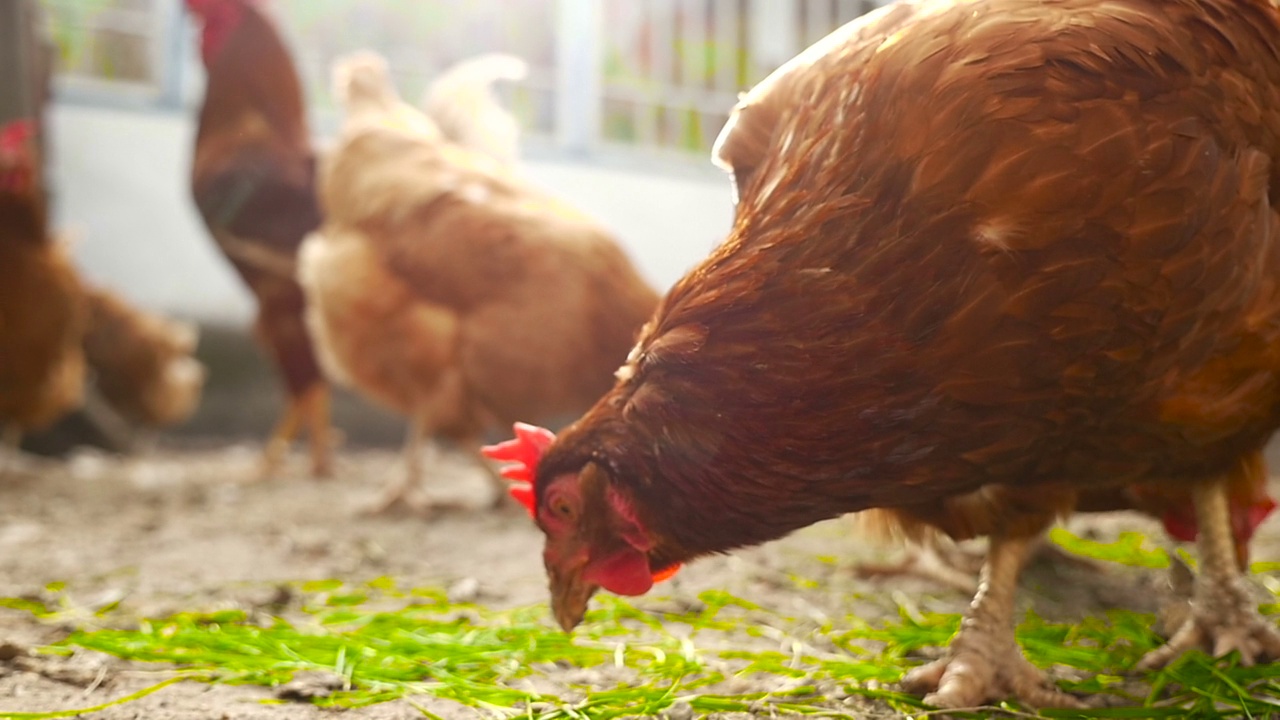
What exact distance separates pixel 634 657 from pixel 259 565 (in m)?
1.33

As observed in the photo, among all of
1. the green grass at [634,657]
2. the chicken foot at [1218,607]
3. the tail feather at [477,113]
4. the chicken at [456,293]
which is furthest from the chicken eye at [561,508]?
the tail feather at [477,113]

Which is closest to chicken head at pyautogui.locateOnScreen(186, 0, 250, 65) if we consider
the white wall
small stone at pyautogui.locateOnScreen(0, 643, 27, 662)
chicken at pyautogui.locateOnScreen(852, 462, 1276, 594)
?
the white wall

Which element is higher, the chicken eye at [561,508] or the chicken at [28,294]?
the chicken eye at [561,508]

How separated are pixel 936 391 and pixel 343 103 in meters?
3.33

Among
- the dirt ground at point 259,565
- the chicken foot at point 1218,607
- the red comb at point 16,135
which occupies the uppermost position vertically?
the red comb at point 16,135

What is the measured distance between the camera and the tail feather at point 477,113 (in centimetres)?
404

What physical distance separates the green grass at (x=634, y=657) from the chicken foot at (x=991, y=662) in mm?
45

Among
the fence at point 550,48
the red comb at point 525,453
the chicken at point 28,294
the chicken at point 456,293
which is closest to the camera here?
the red comb at point 525,453

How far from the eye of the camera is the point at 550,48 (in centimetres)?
439

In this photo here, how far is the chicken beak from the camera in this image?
153 centimetres

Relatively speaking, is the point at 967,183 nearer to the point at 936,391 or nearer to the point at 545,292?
the point at 936,391

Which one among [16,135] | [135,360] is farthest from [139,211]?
[16,135]

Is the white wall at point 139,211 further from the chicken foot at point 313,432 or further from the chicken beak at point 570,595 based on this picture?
the chicken beak at point 570,595

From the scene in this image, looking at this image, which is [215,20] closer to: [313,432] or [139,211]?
[139,211]
